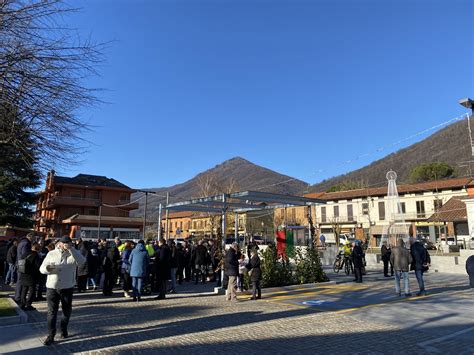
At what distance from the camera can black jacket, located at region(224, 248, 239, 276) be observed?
11.0 m

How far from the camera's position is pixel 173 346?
20.3 ft

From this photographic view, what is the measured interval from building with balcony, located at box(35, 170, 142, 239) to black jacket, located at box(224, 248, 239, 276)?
4289cm

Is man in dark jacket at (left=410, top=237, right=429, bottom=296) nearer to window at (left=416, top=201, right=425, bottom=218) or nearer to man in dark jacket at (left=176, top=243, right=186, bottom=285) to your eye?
man in dark jacket at (left=176, top=243, right=186, bottom=285)

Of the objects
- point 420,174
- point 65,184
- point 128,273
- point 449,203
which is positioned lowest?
point 128,273

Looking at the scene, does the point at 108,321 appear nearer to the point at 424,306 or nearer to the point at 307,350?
the point at 307,350

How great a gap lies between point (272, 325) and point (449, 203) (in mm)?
43468

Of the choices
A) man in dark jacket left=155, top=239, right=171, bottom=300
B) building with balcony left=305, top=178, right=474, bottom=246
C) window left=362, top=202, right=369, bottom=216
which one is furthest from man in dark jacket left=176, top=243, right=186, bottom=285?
window left=362, top=202, right=369, bottom=216

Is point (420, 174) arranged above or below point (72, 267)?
above

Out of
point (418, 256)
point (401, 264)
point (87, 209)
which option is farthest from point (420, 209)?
point (87, 209)

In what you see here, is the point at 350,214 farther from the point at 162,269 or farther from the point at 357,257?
the point at 162,269

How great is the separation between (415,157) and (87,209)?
102 metres

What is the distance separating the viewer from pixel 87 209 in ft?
189

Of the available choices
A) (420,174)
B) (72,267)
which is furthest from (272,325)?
(420,174)

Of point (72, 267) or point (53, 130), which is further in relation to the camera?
point (53, 130)
